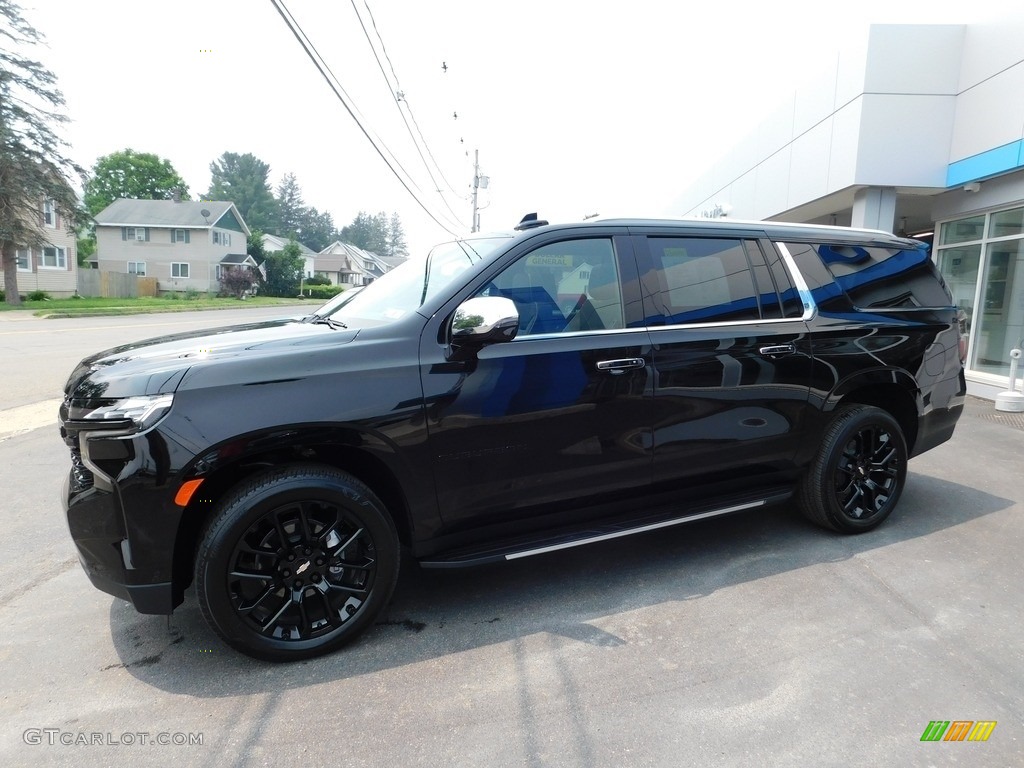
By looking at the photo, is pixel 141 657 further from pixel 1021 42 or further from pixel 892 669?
pixel 1021 42

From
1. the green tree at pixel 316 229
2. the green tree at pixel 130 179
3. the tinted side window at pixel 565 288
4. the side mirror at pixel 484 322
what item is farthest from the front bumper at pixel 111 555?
the green tree at pixel 316 229

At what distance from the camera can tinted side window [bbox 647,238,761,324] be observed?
342cm

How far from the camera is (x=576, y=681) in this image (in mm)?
2607

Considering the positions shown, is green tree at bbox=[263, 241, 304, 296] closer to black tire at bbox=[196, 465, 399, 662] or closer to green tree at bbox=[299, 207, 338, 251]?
green tree at bbox=[299, 207, 338, 251]

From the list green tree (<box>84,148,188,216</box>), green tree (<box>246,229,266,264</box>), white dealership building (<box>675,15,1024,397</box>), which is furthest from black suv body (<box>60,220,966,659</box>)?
green tree (<box>84,148,188,216</box>)

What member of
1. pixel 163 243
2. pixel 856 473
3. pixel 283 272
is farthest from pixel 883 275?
pixel 283 272

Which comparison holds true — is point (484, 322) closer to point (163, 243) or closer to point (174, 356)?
point (174, 356)

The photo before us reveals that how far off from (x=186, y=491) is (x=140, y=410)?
0.37 meters

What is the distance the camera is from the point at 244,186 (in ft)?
321

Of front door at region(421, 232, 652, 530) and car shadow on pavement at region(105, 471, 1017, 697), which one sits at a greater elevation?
front door at region(421, 232, 652, 530)

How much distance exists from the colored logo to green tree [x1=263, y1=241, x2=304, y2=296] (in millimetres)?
60752

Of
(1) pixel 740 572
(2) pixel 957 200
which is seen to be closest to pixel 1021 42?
(2) pixel 957 200

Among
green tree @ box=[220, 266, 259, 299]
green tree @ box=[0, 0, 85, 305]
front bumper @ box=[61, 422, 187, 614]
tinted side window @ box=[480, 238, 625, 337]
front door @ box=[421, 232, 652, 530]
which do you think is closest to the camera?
front bumper @ box=[61, 422, 187, 614]

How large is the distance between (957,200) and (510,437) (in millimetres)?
10822
